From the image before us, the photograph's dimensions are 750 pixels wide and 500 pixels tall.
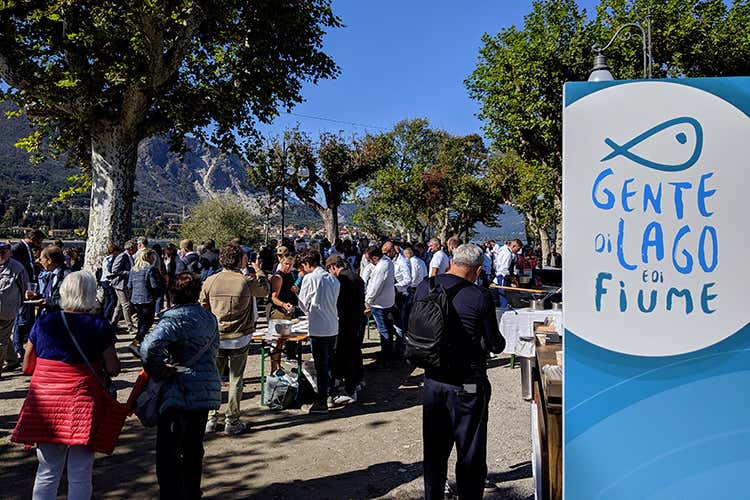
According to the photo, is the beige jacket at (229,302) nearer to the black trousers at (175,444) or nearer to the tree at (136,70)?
the black trousers at (175,444)

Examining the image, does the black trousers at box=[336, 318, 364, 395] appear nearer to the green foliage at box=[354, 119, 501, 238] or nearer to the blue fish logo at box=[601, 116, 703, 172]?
the blue fish logo at box=[601, 116, 703, 172]

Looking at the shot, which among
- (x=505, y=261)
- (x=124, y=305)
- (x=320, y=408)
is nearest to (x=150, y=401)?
(x=320, y=408)

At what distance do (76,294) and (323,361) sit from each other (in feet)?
10.7

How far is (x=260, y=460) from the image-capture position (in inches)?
190

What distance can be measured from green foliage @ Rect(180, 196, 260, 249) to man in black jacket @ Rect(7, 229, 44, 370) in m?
29.6

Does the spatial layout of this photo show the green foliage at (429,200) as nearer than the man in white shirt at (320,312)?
No

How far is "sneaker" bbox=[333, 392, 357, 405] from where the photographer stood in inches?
252

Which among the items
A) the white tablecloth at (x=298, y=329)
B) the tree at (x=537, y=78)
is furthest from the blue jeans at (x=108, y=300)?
the tree at (x=537, y=78)

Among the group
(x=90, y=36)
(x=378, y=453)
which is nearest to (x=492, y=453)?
(x=378, y=453)

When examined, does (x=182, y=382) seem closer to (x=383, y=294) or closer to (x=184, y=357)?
(x=184, y=357)

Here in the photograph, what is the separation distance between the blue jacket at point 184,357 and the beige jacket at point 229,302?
1656 mm

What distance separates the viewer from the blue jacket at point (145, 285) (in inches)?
344

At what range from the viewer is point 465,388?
3.29 meters

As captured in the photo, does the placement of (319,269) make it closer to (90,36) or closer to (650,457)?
(650,457)
